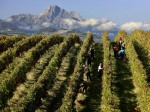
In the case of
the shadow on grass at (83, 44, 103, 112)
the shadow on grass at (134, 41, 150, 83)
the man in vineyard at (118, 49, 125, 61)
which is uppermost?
the man in vineyard at (118, 49, 125, 61)

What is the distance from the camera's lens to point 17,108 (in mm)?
37312

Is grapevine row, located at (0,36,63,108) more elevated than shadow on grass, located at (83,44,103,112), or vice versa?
grapevine row, located at (0,36,63,108)

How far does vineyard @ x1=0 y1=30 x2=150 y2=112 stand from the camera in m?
40.0

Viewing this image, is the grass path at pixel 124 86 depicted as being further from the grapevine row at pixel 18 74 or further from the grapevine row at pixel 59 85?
the grapevine row at pixel 18 74

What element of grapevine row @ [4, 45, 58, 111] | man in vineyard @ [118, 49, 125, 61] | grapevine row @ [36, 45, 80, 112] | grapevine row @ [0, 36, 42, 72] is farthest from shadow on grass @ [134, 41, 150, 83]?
grapevine row @ [0, 36, 42, 72]

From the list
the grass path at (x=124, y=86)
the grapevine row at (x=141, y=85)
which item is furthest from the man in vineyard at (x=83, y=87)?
the grapevine row at (x=141, y=85)

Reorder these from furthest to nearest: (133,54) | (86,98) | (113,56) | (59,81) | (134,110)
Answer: (113,56)
(133,54)
(59,81)
(86,98)
(134,110)

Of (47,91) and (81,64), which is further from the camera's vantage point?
(81,64)

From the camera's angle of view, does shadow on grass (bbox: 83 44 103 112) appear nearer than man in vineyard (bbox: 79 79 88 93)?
Yes

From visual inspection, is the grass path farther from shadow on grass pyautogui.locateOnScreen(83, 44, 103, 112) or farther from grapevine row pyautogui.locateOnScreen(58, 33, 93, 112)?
grapevine row pyautogui.locateOnScreen(58, 33, 93, 112)

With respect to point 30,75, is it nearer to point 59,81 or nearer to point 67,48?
point 59,81

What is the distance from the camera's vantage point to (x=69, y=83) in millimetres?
46688

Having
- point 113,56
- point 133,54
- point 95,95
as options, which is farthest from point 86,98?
point 113,56

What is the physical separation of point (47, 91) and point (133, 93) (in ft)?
32.6
